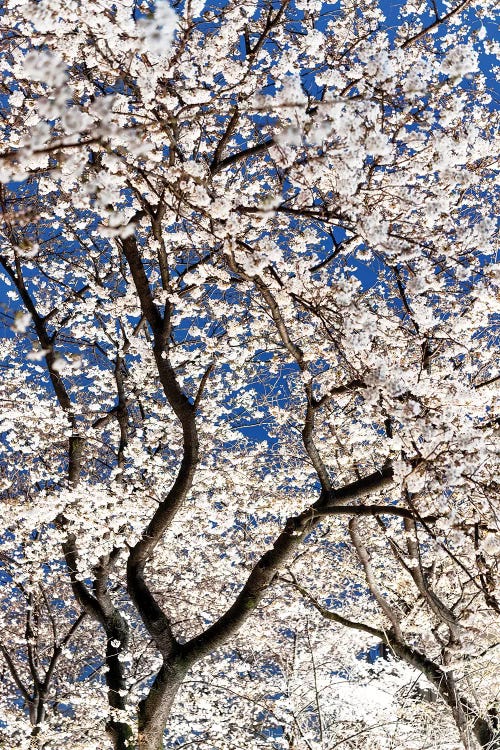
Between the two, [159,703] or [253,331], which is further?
[253,331]

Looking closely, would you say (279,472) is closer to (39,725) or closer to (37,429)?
(37,429)

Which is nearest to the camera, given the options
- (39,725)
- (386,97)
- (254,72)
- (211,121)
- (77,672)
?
(386,97)

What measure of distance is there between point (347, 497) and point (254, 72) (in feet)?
11.3

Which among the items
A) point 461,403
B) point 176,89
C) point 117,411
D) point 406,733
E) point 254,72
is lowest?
point 406,733

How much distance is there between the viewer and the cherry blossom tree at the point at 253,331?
3.33 m

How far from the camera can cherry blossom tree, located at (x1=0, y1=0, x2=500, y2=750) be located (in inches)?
131

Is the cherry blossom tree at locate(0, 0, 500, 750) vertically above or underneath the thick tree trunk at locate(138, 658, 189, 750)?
above

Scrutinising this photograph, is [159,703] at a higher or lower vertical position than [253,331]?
lower

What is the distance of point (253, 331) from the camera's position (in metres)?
6.50

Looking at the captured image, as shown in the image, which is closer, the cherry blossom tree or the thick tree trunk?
the cherry blossom tree

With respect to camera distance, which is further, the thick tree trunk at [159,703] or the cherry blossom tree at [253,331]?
the thick tree trunk at [159,703]

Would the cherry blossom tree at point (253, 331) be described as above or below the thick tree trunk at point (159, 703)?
above

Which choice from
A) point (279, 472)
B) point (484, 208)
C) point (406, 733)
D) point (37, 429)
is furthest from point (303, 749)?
point (484, 208)

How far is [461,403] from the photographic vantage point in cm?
398
